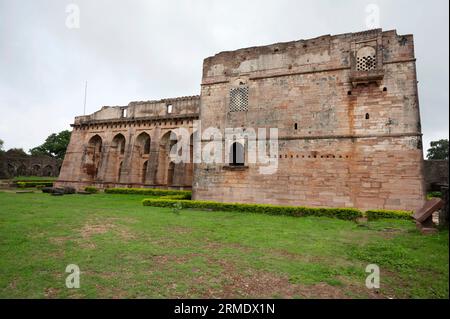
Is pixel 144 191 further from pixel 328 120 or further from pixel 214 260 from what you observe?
pixel 214 260

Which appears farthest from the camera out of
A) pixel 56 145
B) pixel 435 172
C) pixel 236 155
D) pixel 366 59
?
pixel 56 145

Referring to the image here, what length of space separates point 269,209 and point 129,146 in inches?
775

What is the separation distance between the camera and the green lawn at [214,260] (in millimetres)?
4102

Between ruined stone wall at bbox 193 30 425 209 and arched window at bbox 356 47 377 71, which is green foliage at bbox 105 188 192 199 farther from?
arched window at bbox 356 47 377 71

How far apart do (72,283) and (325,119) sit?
12.4 m

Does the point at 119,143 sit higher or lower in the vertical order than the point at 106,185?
higher

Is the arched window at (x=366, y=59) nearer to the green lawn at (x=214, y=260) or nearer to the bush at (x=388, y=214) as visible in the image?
the bush at (x=388, y=214)

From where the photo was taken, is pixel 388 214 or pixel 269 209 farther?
pixel 269 209

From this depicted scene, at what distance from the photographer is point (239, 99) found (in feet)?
49.9

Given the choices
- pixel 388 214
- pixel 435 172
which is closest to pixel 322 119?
pixel 388 214

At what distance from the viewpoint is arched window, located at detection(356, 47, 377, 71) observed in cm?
1259

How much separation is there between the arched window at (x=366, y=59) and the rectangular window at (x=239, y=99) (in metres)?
5.87

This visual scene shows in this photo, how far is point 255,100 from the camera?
1481 centimetres
